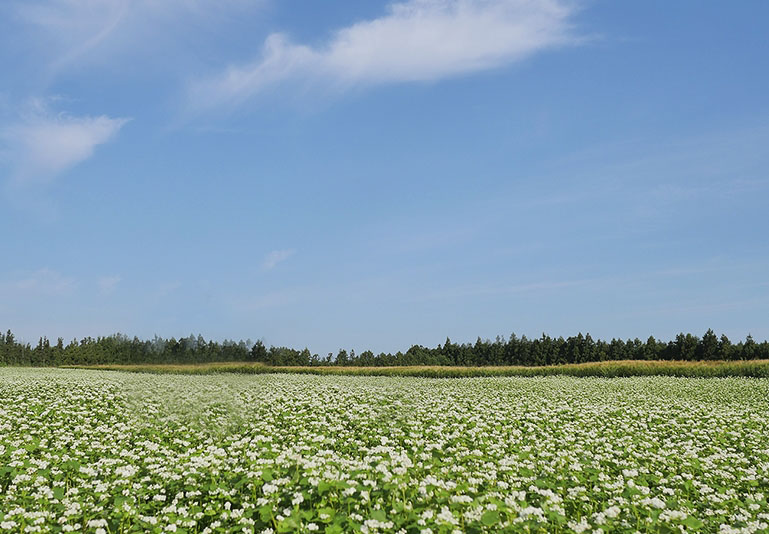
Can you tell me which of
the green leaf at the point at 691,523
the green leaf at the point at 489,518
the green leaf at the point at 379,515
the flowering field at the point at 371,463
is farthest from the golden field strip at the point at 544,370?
the green leaf at the point at 691,523

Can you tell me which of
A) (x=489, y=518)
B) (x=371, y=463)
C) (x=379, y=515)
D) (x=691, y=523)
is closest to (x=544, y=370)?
(x=371, y=463)

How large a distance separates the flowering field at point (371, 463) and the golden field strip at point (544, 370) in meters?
15.0

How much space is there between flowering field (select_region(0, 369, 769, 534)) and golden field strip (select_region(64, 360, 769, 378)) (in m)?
15.0

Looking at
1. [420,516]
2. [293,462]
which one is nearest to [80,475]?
[293,462]

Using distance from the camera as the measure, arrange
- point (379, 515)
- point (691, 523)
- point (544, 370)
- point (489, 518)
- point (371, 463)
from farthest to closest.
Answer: point (544, 370) → point (371, 463) → point (691, 523) → point (379, 515) → point (489, 518)

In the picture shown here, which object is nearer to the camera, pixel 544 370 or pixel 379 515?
pixel 379 515

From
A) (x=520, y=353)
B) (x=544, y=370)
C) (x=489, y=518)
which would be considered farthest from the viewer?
(x=520, y=353)

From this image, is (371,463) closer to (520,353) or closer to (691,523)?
(691,523)

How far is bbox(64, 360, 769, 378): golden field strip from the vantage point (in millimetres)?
35344

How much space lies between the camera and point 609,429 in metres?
15.6

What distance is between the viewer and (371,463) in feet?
35.5

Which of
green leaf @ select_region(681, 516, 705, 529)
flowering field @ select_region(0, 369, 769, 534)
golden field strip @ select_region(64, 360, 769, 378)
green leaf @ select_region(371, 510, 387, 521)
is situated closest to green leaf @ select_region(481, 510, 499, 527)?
flowering field @ select_region(0, 369, 769, 534)

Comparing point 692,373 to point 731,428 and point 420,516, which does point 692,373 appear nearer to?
point 731,428

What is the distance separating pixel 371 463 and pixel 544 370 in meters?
33.1
